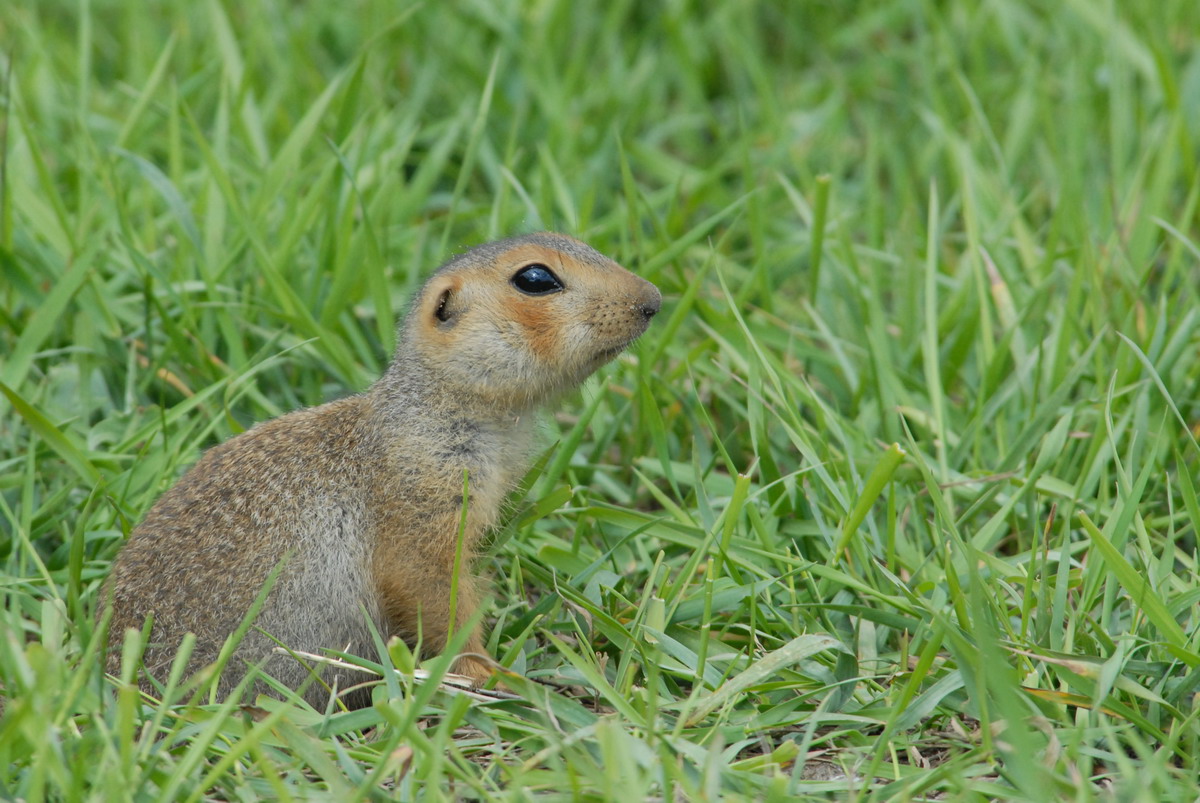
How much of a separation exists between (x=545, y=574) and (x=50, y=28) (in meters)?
4.63

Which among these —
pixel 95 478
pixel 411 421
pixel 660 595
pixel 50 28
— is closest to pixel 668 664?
pixel 660 595

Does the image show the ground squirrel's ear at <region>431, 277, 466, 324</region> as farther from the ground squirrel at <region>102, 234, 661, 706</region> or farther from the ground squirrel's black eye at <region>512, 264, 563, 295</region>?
the ground squirrel's black eye at <region>512, 264, 563, 295</region>

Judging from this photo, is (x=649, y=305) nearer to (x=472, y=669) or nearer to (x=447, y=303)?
(x=447, y=303)

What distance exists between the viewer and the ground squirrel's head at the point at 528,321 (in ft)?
12.3

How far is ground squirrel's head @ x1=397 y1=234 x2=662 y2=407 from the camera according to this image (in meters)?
3.74

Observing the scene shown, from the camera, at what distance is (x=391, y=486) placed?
3.69 meters

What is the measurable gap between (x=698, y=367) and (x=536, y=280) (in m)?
1.24

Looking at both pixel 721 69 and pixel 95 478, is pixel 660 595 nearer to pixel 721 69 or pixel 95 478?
pixel 95 478

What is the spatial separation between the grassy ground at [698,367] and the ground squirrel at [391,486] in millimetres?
196

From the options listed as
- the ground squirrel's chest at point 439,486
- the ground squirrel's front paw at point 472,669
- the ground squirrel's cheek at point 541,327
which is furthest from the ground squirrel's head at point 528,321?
the ground squirrel's front paw at point 472,669

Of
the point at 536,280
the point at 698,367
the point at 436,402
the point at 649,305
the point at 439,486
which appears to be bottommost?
the point at 698,367

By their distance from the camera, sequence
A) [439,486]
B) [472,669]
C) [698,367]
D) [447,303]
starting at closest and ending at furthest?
[472,669] → [439,486] → [447,303] → [698,367]

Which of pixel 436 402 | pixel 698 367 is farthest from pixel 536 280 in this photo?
pixel 698 367

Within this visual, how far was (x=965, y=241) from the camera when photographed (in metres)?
5.82
